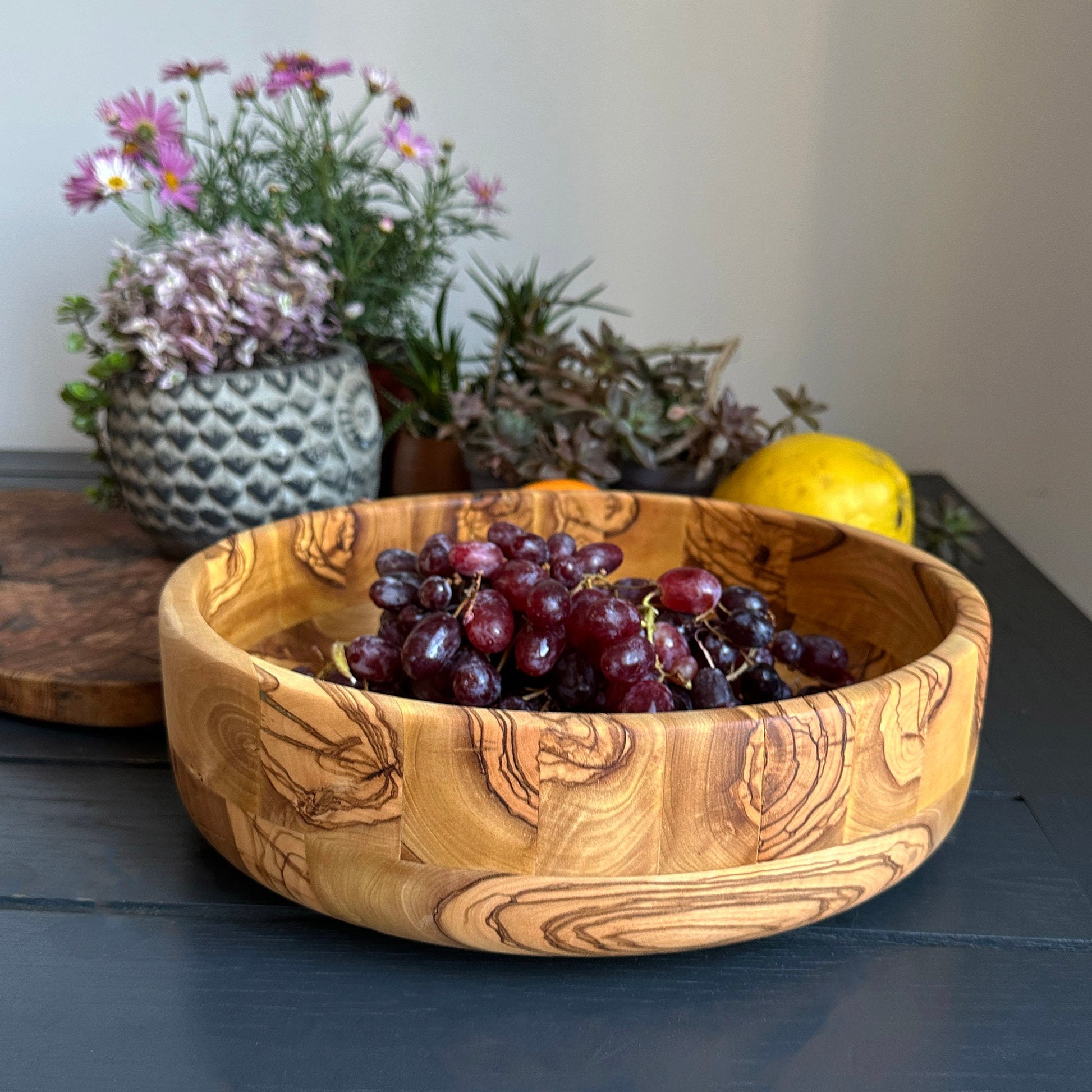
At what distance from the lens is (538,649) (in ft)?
1.57

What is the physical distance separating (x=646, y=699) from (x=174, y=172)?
2.18ft

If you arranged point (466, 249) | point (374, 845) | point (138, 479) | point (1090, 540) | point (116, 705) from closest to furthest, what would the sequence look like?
point (374, 845) < point (116, 705) < point (138, 479) < point (1090, 540) < point (466, 249)

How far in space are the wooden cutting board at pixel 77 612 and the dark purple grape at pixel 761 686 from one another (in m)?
0.34

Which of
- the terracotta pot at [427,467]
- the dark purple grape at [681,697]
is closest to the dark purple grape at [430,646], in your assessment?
the dark purple grape at [681,697]

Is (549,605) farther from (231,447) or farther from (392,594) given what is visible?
(231,447)

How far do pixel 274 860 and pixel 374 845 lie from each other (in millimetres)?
58

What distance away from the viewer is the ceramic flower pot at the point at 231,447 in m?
0.80

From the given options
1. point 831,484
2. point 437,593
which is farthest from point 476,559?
point 831,484

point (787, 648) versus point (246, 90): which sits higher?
point (246, 90)

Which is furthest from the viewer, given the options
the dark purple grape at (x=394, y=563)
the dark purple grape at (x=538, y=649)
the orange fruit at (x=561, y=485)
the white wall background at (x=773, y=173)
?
the white wall background at (x=773, y=173)

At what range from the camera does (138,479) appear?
83 cm

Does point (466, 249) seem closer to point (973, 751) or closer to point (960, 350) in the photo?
point (960, 350)

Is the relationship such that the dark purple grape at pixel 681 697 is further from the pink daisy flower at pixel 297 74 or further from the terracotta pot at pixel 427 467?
the pink daisy flower at pixel 297 74

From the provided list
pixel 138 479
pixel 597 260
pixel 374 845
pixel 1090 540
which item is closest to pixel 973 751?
pixel 374 845
